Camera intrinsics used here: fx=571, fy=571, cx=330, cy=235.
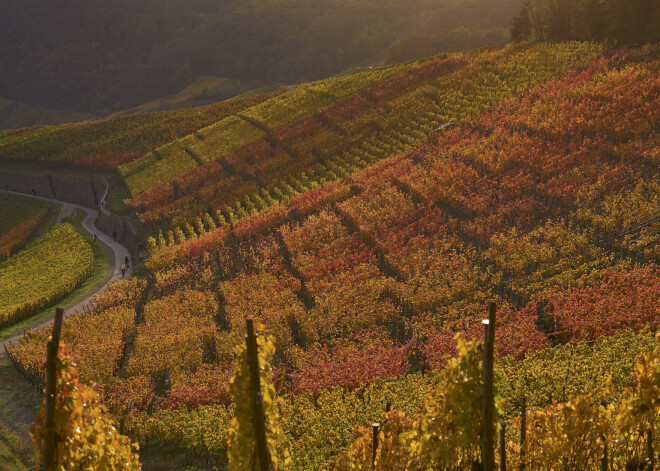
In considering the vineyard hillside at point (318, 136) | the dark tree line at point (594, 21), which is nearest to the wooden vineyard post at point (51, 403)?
the vineyard hillside at point (318, 136)

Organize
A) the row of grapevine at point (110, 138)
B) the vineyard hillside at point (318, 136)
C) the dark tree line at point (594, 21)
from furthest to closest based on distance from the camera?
the row of grapevine at point (110, 138) → the dark tree line at point (594, 21) → the vineyard hillside at point (318, 136)

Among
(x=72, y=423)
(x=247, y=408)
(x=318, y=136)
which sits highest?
(x=72, y=423)

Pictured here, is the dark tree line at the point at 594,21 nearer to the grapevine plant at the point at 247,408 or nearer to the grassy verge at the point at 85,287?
the grassy verge at the point at 85,287

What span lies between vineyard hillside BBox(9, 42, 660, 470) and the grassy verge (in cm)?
243

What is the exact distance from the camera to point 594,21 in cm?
5919

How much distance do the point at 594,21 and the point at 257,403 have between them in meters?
63.5

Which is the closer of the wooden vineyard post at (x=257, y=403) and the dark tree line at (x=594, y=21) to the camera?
the wooden vineyard post at (x=257, y=403)

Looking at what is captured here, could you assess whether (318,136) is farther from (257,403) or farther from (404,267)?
(257,403)

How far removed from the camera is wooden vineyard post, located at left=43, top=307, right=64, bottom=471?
23.0 ft

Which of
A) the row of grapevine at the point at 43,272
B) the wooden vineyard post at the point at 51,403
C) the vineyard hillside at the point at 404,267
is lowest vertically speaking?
the row of grapevine at the point at 43,272

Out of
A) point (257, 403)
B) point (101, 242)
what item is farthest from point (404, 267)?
point (101, 242)

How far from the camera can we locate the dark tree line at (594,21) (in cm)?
5441

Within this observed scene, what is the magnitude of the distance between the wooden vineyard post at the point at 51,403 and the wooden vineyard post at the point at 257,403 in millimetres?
2362

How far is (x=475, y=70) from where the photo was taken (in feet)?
207
